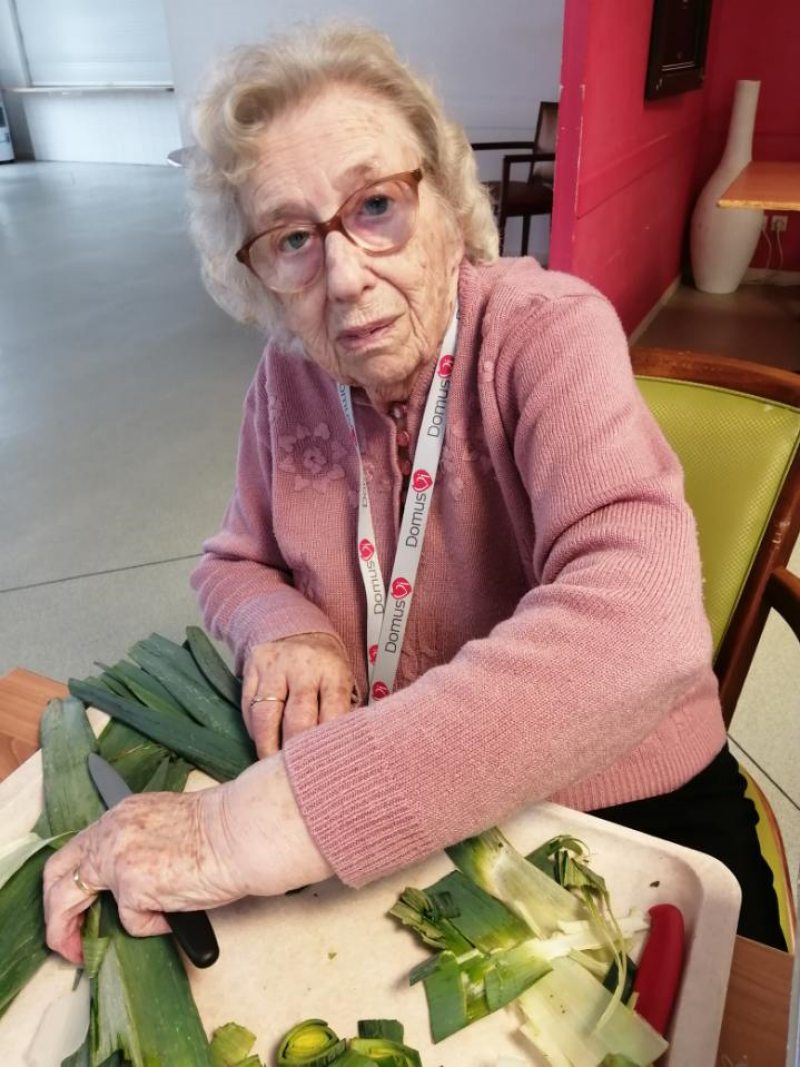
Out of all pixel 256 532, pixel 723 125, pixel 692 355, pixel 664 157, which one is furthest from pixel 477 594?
pixel 723 125

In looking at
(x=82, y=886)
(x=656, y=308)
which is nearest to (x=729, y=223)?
(x=656, y=308)

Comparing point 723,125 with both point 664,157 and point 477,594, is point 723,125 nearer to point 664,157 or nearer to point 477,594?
point 664,157

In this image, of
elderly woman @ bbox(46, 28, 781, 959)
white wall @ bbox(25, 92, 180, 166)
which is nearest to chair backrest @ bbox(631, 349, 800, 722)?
elderly woman @ bbox(46, 28, 781, 959)

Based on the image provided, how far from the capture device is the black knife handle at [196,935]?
0.67 metres

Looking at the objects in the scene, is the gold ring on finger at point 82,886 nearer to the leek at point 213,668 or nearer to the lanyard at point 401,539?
the leek at point 213,668

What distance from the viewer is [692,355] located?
1.23m

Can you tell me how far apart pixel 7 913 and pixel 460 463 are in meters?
0.71

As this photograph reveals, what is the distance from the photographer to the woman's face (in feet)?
3.16

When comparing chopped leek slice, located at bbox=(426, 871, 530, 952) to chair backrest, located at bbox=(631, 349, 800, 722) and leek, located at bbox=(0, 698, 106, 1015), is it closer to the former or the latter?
leek, located at bbox=(0, 698, 106, 1015)

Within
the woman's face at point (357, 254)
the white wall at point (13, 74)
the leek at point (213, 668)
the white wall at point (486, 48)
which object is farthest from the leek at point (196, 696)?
the white wall at point (13, 74)

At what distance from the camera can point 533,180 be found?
5508 millimetres

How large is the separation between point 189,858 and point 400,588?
0.51 metres

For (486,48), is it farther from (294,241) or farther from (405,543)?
(405,543)

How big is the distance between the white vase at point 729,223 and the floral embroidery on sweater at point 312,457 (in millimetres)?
4293
